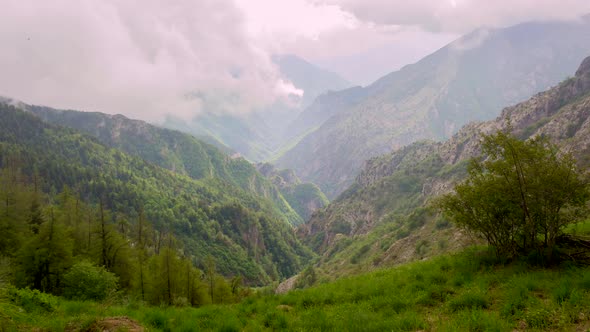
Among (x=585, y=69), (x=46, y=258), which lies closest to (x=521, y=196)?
(x=46, y=258)

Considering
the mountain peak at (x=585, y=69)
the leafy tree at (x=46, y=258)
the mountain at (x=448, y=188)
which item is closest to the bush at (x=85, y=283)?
the leafy tree at (x=46, y=258)

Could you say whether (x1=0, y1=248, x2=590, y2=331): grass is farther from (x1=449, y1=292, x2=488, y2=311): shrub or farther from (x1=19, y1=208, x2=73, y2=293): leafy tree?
(x1=19, y1=208, x2=73, y2=293): leafy tree

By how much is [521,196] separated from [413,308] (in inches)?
240

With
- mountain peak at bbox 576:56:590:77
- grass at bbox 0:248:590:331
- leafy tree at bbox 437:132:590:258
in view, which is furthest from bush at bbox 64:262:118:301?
mountain peak at bbox 576:56:590:77

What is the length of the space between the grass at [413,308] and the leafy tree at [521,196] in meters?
1.39

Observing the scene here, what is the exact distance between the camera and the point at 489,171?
46.9 ft

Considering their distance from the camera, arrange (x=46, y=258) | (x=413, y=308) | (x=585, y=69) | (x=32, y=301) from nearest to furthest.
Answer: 1. (x=413, y=308)
2. (x=32, y=301)
3. (x=46, y=258)
4. (x=585, y=69)

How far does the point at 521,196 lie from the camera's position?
12.8m

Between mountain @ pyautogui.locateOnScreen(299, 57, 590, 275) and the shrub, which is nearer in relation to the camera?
the shrub

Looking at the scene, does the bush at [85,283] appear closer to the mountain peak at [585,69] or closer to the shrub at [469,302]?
the shrub at [469,302]

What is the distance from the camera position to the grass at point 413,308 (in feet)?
30.5

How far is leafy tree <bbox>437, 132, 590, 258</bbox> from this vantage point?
11859 mm

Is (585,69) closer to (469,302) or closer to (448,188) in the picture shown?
(448,188)

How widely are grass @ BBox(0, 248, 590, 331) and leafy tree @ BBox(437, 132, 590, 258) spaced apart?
1.39 meters
